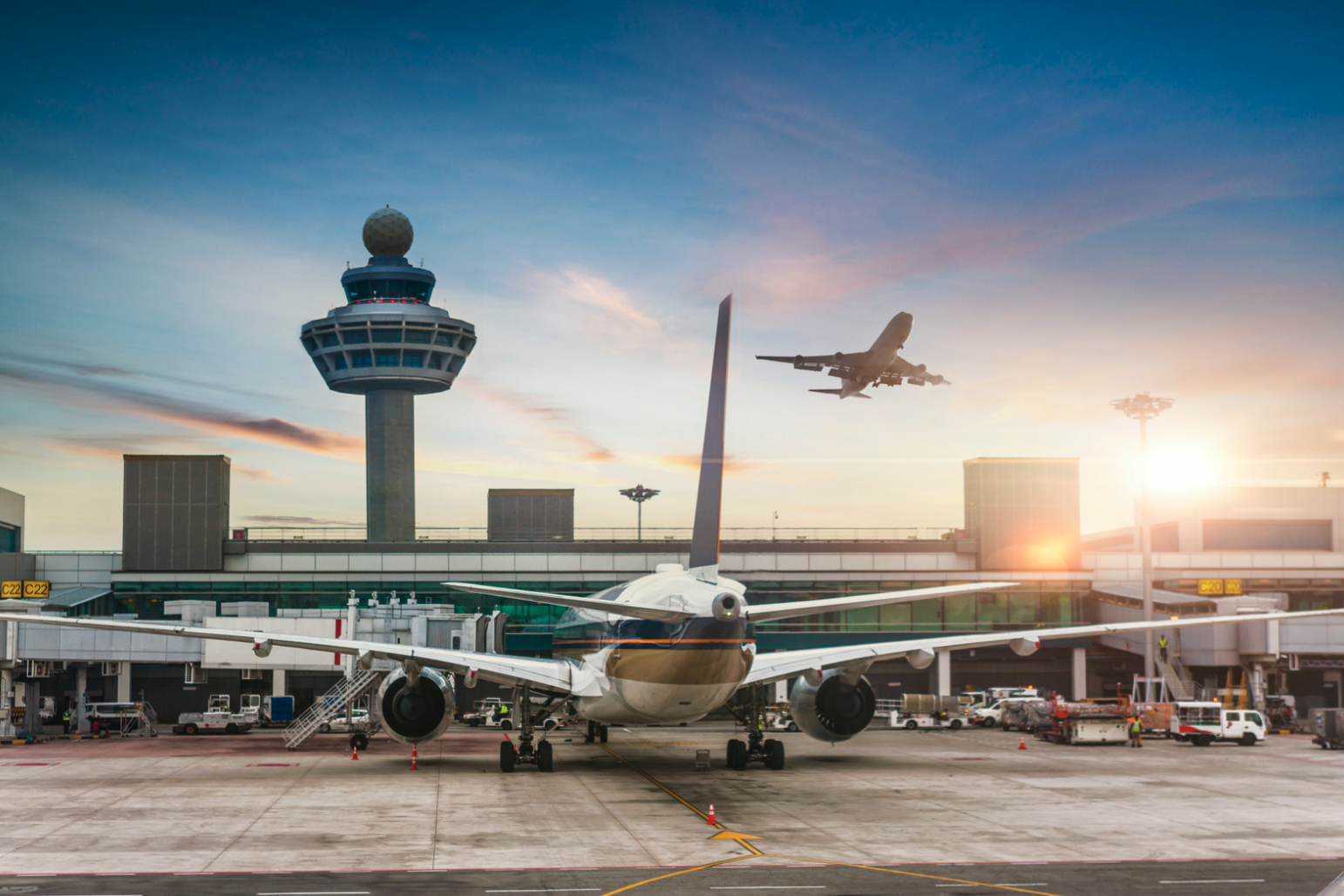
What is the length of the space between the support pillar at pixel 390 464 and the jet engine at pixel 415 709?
7363 cm

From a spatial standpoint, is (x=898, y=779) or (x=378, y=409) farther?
(x=378, y=409)

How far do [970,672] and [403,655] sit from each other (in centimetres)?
5016

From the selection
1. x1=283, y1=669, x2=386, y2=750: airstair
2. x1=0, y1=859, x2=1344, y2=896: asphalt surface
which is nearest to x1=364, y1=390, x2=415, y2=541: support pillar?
x1=283, y1=669, x2=386, y2=750: airstair

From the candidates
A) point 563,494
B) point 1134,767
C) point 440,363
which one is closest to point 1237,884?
point 1134,767

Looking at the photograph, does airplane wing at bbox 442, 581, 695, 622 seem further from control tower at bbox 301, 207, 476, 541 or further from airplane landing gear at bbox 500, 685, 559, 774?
control tower at bbox 301, 207, 476, 541

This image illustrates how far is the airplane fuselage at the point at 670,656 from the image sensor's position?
31266 millimetres

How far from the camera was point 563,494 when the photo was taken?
99312 millimetres

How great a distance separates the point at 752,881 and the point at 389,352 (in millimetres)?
98968

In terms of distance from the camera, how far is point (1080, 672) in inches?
3051

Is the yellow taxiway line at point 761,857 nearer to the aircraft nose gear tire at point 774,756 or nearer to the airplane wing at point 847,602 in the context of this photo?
the airplane wing at point 847,602

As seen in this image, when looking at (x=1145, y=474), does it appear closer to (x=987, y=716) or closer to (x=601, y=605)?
(x=987, y=716)

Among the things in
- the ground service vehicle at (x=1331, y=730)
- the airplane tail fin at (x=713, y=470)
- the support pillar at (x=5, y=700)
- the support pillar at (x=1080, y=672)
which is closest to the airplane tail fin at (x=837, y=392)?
the airplane tail fin at (x=713, y=470)

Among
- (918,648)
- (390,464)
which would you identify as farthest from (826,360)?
(390,464)

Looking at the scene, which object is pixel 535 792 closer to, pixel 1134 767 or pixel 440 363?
pixel 1134 767
